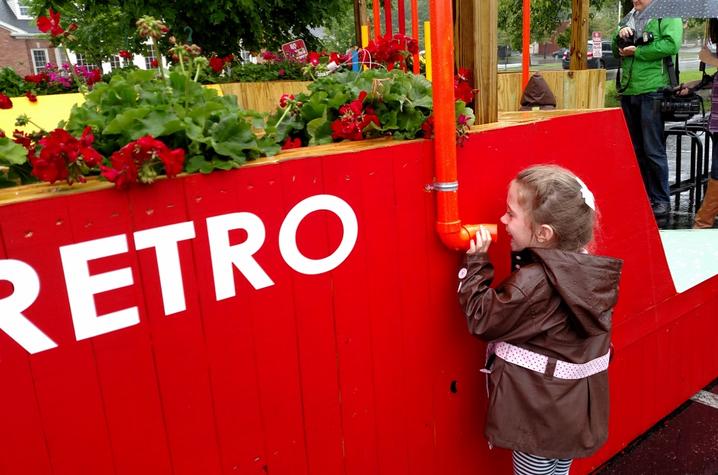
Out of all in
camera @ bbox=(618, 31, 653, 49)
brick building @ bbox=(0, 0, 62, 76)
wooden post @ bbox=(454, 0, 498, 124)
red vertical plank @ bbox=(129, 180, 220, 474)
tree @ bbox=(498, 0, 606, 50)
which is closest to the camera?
red vertical plank @ bbox=(129, 180, 220, 474)

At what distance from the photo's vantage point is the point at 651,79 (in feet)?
19.8

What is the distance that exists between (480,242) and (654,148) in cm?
469

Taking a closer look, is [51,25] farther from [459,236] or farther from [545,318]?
[545,318]

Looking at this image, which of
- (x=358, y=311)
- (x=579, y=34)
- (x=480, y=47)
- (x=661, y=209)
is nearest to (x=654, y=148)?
(x=661, y=209)

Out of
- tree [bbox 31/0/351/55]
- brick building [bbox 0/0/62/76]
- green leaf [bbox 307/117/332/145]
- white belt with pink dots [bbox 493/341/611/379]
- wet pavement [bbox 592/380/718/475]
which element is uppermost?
brick building [bbox 0/0/62/76]

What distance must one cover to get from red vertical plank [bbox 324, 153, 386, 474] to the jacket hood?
50cm

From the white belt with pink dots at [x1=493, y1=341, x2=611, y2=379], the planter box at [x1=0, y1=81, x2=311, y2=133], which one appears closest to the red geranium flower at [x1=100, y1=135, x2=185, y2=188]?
the white belt with pink dots at [x1=493, y1=341, x2=611, y2=379]

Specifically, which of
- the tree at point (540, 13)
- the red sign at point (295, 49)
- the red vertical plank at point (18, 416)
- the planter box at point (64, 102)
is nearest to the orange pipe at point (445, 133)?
the red vertical plank at point (18, 416)

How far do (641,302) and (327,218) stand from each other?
1.69 meters

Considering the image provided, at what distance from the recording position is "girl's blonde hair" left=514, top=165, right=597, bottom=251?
6.47 ft

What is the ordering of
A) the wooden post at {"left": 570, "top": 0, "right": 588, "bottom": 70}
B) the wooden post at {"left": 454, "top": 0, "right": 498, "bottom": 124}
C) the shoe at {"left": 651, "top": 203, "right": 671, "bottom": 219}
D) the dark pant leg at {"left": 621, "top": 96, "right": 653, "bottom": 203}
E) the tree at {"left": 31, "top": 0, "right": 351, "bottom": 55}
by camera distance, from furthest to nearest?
the tree at {"left": 31, "top": 0, "right": 351, "bottom": 55} < the dark pant leg at {"left": 621, "top": 96, "right": 653, "bottom": 203} < the shoe at {"left": 651, "top": 203, "right": 671, "bottom": 219} < the wooden post at {"left": 570, "top": 0, "right": 588, "bottom": 70} < the wooden post at {"left": 454, "top": 0, "right": 498, "bottom": 124}

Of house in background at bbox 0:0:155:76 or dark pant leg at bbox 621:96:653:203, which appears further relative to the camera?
house in background at bbox 0:0:155:76

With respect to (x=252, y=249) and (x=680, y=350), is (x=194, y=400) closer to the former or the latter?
(x=252, y=249)

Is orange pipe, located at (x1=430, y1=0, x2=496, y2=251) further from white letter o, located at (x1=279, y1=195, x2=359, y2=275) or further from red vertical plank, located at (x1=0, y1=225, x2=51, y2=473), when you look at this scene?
red vertical plank, located at (x1=0, y1=225, x2=51, y2=473)
